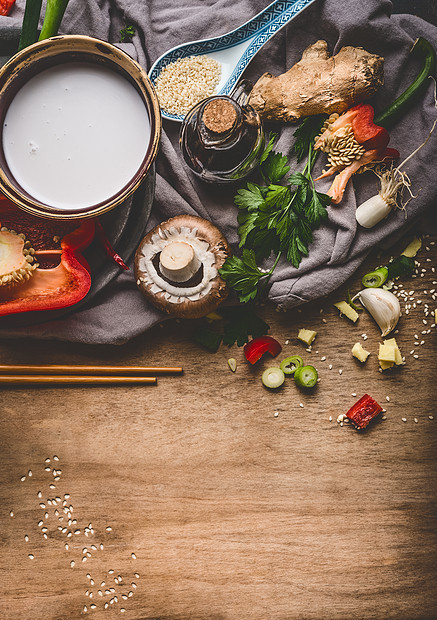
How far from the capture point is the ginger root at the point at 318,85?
1294mm

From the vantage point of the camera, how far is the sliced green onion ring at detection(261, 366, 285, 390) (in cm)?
142

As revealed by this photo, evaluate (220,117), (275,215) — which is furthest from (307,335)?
(220,117)

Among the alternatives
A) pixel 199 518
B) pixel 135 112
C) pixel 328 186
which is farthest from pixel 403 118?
pixel 199 518

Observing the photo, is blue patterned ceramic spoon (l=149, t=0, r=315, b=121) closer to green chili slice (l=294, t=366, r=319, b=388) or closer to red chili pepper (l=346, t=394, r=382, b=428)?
green chili slice (l=294, t=366, r=319, b=388)

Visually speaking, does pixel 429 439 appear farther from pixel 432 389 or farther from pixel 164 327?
pixel 164 327

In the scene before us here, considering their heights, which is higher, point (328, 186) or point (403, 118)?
point (403, 118)

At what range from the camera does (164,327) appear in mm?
1440

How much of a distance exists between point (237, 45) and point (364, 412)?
3.36 ft

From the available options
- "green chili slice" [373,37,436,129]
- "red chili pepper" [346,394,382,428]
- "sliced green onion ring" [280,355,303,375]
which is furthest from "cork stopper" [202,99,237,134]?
"red chili pepper" [346,394,382,428]

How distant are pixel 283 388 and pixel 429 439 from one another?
416mm

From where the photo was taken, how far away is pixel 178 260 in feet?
4.19

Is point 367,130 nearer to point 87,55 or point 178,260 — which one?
point 178,260

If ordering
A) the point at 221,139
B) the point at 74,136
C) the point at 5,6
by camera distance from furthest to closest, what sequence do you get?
the point at 5,6 < the point at 221,139 < the point at 74,136

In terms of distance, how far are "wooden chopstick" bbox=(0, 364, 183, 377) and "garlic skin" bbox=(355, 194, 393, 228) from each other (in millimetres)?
619
